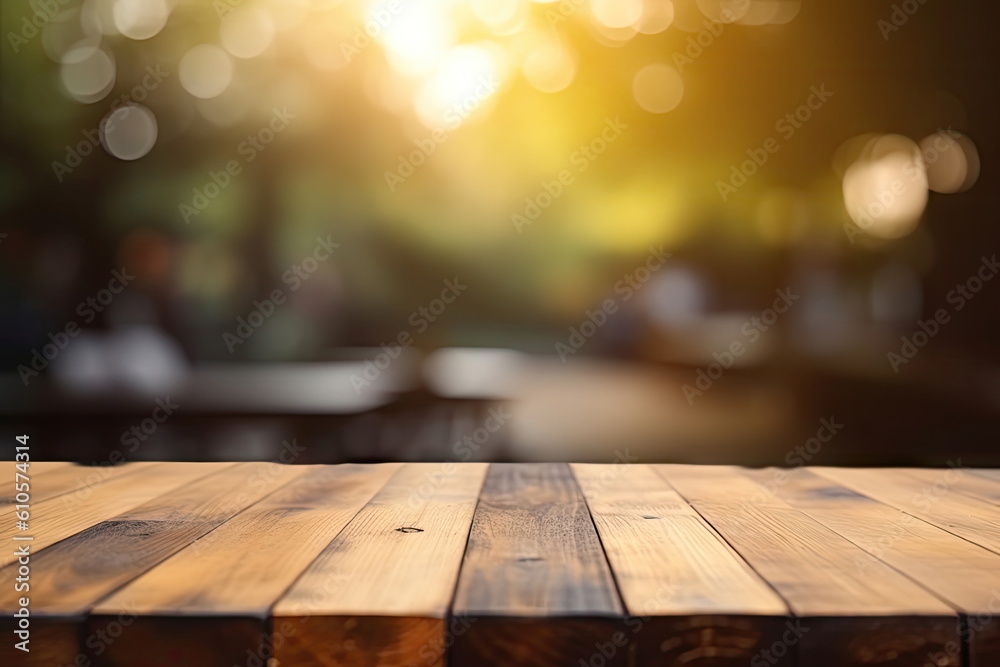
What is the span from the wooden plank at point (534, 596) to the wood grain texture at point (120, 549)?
292 millimetres

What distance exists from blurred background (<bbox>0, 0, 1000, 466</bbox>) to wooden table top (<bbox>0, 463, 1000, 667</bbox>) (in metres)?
0.39

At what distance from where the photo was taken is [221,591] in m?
0.71

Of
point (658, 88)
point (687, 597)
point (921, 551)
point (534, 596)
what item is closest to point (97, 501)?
point (534, 596)

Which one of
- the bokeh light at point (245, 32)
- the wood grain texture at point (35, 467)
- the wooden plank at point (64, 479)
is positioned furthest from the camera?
the bokeh light at point (245, 32)

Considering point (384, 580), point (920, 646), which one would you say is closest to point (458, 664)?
point (384, 580)

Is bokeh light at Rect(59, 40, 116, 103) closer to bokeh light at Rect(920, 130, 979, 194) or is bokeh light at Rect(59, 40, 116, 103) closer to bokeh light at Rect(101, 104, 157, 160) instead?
bokeh light at Rect(101, 104, 157, 160)

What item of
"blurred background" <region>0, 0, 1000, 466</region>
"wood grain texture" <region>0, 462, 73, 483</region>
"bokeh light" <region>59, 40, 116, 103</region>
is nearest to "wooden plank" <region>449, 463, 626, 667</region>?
"blurred background" <region>0, 0, 1000, 466</region>

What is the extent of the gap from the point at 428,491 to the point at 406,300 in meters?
0.47

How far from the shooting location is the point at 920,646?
660 mm

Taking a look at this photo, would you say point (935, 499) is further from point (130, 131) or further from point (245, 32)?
point (130, 131)

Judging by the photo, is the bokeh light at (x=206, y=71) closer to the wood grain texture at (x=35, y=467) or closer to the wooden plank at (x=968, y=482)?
the wood grain texture at (x=35, y=467)

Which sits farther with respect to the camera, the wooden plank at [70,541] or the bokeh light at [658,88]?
the bokeh light at [658,88]

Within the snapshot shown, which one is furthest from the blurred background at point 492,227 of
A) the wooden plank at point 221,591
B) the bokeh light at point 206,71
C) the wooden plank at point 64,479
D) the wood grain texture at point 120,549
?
the wooden plank at point 221,591

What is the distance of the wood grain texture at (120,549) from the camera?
66cm
